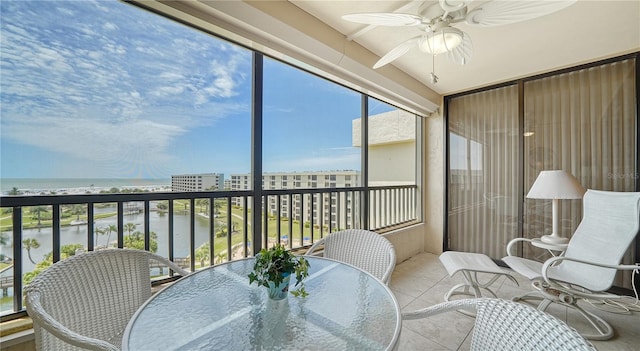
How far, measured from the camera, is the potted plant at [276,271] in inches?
42.4

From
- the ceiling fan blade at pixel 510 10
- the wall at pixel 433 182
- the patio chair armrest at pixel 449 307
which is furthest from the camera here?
the wall at pixel 433 182

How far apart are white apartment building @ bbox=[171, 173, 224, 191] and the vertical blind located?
3428mm

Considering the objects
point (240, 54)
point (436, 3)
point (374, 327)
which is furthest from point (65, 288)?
point (436, 3)

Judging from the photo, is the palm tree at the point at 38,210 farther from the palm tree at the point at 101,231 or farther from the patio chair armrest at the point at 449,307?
the patio chair armrest at the point at 449,307

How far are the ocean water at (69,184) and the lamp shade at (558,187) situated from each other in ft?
11.4

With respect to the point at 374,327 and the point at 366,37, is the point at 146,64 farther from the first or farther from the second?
the point at 374,327

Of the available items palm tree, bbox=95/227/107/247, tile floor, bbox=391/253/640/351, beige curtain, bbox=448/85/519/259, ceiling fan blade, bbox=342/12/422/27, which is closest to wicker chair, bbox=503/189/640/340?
tile floor, bbox=391/253/640/351

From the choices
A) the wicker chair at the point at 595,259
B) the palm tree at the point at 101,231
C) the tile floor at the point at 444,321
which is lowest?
the tile floor at the point at 444,321

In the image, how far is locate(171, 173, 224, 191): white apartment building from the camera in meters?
1.91

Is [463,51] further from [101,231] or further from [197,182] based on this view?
[101,231]

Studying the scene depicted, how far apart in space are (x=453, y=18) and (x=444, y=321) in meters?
2.31

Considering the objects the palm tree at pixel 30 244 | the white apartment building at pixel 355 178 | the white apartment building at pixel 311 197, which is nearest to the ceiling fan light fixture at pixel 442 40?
the white apartment building at pixel 355 178

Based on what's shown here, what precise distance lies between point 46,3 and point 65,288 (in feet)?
5.18

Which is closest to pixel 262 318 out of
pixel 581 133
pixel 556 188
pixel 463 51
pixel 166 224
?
A: pixel 166 224
